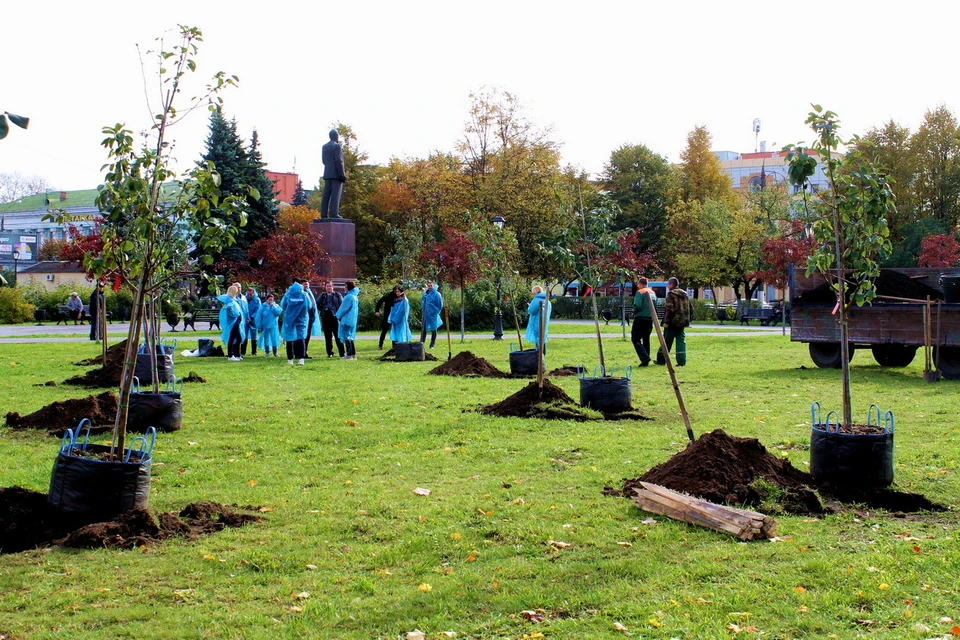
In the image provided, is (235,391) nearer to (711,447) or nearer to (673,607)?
(711,447)

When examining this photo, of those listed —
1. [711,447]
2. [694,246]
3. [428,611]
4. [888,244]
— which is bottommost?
[428,611]

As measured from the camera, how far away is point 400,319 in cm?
2425

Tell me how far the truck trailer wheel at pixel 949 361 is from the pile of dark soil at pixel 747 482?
34.0 feet

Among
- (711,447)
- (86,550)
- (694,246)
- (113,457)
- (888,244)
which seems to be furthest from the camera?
(694,246)

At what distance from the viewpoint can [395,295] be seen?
23.9 metres

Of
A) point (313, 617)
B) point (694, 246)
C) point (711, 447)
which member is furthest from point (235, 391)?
point (694, 246)

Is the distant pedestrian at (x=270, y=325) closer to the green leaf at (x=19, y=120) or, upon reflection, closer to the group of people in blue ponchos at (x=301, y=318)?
the group of people in blue ponchos at (x=301, y=318)

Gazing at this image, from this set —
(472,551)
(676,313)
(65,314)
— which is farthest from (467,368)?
(65,314)

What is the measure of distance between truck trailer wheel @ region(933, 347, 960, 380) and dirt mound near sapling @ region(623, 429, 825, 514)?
34.2 feet

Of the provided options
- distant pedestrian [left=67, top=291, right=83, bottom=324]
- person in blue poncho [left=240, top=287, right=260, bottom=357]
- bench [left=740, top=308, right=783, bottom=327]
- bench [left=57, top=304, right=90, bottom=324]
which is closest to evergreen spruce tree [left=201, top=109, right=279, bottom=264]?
bench [left=57, top=304, right=90, bottom=324]

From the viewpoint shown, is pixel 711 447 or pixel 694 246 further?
pixel 694 246

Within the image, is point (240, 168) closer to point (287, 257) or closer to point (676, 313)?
point (287, 257)

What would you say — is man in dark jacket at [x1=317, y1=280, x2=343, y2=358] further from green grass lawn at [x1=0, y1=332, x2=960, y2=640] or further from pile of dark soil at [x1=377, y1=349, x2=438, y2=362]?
green grass lawn at [x1=0, y1=332, x2=960, y2=640]

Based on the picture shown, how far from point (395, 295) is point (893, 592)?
64.0ft
